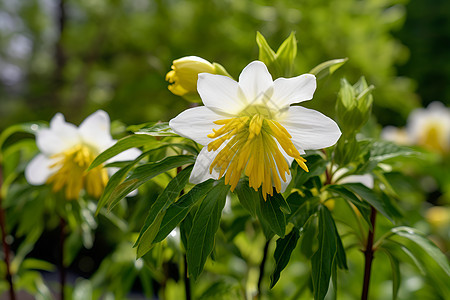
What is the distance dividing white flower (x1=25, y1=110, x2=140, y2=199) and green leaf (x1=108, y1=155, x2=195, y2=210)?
16 cm

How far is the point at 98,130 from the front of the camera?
0.65 m

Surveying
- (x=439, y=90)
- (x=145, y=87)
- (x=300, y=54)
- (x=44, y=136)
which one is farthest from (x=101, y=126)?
(x=439, y=90)

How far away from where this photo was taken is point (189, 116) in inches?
16.0

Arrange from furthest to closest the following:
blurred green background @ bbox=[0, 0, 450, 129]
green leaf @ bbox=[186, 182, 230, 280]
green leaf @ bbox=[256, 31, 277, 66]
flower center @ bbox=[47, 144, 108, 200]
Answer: blurred green background @ bbox=[0, 0, 450, 129] < flower center @ bbox=[47, 144, 108, 200] < green leaf @ bbox=[256, 31, 277, 66] < green leaf @ bbox=[186, 182, 230, 280]

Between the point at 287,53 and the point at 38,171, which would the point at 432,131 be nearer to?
the point at 287,53

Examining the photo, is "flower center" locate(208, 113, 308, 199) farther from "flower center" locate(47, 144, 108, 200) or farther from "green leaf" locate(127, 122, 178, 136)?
"flower center" locate(47, 144, 108, 200)

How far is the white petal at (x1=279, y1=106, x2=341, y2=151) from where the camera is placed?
40cm

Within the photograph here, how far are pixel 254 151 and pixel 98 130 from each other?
13.9 inches

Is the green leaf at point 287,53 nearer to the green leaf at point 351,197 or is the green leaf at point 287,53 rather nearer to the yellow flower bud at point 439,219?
the green leaf at point 351,197

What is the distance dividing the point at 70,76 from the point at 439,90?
22.2 ft

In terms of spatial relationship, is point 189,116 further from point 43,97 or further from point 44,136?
point 43,97

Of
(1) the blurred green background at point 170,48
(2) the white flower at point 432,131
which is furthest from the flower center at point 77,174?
(2) the white flower at point 432,131

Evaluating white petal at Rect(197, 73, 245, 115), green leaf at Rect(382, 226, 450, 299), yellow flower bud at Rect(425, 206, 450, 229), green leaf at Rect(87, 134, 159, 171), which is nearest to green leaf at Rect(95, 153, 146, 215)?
green leaf at Rect(87, 134, 159, 171)

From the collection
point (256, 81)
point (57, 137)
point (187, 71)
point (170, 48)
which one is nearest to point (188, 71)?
point (187, 71)
